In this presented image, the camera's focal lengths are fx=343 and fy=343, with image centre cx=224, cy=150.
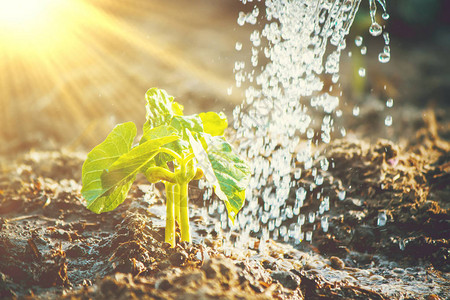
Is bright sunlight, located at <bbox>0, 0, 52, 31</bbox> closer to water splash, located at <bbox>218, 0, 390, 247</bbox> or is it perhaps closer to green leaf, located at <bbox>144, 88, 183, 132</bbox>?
water splash, located at <bbox>218, 0, 390, 247</bbox>

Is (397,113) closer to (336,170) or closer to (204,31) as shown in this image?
(336,170)

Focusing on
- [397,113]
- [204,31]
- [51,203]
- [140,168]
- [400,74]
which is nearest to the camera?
[140,168]

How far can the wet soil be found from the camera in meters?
1.05

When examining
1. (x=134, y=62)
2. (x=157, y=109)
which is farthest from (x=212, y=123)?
(x=134, y=62)

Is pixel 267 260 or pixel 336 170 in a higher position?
pixel 336 170

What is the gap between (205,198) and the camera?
2.14 m

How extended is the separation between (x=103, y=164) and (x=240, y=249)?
81cm

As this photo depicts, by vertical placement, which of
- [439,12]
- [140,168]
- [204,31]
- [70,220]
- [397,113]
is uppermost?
[439,12]

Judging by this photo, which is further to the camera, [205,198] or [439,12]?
[439,12]

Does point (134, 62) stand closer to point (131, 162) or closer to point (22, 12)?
point (22, 12)

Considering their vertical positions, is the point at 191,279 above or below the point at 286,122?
below

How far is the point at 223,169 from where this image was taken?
1.12m

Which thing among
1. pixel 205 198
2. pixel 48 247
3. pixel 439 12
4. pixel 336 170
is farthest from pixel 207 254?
pixel 439 12

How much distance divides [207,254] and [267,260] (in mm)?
395
